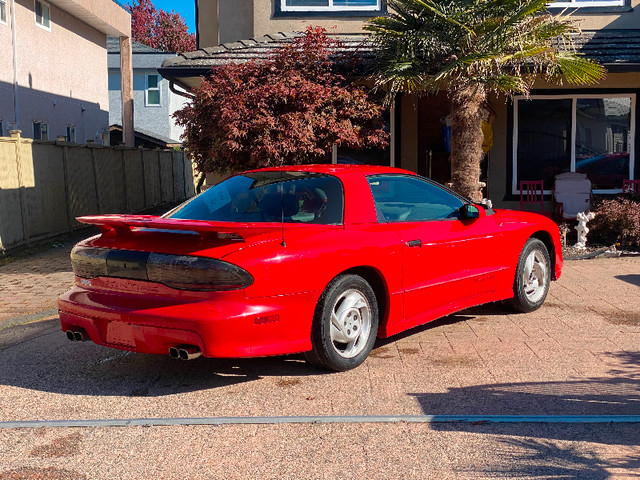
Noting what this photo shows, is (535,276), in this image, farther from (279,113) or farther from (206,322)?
(279,113)

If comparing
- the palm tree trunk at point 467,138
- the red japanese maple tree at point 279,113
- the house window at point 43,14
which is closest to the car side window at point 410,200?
the red japanese maple tree at point 279,113

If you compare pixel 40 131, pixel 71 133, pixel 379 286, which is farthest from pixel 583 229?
pixel 71 133

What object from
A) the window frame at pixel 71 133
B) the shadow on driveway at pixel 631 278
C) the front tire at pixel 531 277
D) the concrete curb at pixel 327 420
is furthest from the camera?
the window frame at pixel 71 133

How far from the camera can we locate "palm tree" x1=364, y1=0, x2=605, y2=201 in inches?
412

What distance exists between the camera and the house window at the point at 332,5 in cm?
1363

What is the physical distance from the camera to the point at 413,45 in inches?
431

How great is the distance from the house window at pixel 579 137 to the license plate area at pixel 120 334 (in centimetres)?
1053

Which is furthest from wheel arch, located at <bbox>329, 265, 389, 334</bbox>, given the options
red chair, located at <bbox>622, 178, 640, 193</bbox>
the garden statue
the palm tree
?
red chair, located at <bbox>622, 178, 640, 193</bbox>

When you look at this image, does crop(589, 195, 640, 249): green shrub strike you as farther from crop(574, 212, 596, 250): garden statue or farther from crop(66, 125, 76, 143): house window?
crop(66, 125, 76, 143): house window

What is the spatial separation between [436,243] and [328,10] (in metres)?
8.77

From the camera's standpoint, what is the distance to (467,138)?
11.1 m

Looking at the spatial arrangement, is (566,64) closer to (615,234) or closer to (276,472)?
(615,234)

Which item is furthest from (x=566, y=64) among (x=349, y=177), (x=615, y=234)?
(x=349, y=177)

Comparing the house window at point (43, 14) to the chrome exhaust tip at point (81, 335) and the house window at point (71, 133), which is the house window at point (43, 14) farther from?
the chrome exhaust tip at point (81, 335)
